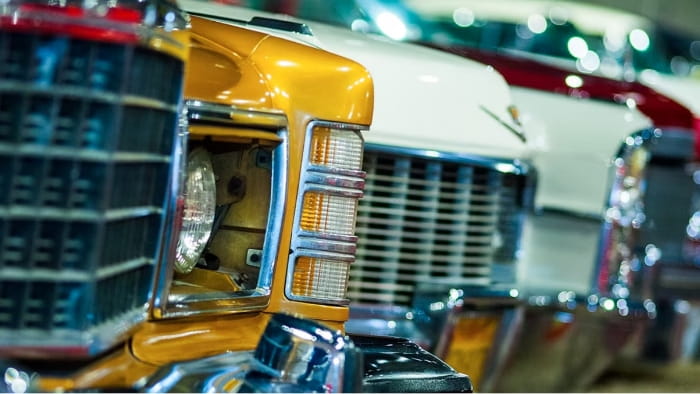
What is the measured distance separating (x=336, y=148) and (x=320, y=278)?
31cm

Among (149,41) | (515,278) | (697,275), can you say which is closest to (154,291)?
(149,41)

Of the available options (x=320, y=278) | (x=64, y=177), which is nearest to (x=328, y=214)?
(x=320, y=278)

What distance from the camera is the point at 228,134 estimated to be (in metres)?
2.71

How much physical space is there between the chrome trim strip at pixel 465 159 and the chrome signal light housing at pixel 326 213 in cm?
106

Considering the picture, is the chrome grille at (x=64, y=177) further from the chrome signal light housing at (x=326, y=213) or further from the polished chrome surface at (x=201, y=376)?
the chrome signal light housing at (x=326, y=213)

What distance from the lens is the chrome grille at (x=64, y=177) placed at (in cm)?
216

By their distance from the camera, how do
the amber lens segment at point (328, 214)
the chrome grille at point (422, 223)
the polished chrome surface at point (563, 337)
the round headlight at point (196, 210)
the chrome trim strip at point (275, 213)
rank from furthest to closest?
the polished chrome surface at point (563, 337), the chrome grille at point (422, 223), the amber lens segment at point (328, 214), the chrome trim strip at point (275, 213), the round headlight at point (196, 210)

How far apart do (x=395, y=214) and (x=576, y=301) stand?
3.03 ft

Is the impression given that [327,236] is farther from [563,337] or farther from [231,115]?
[563,337]

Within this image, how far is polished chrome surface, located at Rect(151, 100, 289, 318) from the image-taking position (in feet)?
8.49

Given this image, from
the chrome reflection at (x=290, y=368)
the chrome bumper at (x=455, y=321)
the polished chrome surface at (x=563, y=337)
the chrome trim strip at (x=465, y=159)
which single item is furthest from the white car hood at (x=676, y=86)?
the chrome reflection at (x=290, y=368)

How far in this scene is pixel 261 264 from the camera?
2.92 metres

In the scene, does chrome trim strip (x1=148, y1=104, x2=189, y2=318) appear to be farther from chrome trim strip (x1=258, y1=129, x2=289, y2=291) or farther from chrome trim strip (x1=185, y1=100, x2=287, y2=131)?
chrome trim strip (x1=258, y1=129, x2=289, y2=291)

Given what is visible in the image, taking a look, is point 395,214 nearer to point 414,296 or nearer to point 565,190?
point 414,296
